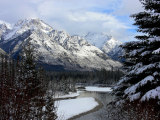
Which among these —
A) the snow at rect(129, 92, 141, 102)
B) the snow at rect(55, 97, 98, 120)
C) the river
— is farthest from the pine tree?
the snow at rect(55, 97, 98, 120)

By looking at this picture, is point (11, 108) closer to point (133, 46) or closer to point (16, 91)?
point (16, 91)

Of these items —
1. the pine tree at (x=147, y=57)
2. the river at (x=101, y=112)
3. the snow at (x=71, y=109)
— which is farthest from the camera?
the snow at (x=71, y=109)

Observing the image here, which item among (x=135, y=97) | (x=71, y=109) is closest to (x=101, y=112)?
(x=71, y=109)

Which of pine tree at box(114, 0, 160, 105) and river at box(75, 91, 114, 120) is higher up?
pine tree at box(114, 0, 160, 105)

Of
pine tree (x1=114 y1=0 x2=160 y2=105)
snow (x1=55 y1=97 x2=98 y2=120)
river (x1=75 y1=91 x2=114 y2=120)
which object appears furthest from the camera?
snow (x1=55 y1=97 x2=98 y2=120)

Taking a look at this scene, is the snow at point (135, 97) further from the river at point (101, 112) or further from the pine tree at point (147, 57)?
the river at point (101, 112)

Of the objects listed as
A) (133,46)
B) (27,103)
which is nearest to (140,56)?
(133,46)

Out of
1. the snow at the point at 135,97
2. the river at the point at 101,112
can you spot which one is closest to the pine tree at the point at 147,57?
the snow at the point at 135,97

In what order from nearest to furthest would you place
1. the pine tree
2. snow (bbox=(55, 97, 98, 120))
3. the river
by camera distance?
the pine tree
the river
snow (bbox=(55, 97, 98, 120))

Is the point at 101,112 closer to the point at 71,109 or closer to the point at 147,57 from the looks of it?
the point at 71,109

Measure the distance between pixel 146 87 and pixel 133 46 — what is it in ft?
8.52

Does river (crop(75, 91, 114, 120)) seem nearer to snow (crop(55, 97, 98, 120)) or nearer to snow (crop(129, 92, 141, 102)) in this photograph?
snow (crop(55, 97, 98, 120))

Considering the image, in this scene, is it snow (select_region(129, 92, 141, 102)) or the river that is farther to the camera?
the river

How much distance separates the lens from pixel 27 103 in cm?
568
